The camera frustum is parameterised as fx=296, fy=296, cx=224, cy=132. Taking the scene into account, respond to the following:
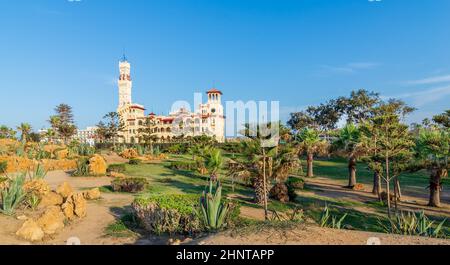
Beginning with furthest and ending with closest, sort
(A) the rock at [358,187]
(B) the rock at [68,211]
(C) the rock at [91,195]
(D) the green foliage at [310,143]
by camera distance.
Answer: (D) the green foliage at [310,143] → (A) the rock at [358,187] → (C) the rock at [91,195] → (B) the rock at [68,211]

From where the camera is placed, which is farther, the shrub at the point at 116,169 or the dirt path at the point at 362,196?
the shrub at the point at 116,169

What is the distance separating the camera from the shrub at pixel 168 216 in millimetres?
9461

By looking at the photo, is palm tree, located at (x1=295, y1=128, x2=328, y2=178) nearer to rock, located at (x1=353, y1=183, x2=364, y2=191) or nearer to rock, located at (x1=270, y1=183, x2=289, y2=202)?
rock, located at (x1=353, y1=183, x2=364, y2=191)

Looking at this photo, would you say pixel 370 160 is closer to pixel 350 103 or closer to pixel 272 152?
pixel 272 152

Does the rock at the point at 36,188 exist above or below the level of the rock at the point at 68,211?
above

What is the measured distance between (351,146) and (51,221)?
79.2 feet

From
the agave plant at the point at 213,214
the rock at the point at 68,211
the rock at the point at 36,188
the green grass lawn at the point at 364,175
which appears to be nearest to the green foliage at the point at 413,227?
the agave plant at the point at 213,214

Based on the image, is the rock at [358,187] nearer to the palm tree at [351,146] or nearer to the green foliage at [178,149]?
the palm tree at [351,146]

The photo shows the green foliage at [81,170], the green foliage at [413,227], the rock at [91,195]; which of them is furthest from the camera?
the green foliage at [81,170]

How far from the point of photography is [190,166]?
31078mm

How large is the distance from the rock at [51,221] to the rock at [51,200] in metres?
2.83

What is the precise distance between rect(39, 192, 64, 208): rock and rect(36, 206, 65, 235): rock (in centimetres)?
283
